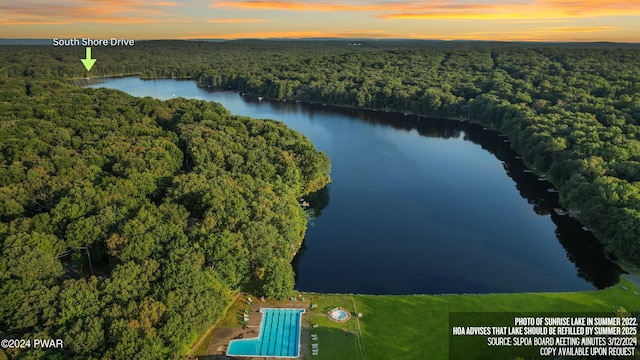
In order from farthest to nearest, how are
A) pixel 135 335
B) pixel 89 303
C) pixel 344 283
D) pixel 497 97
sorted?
pixel 497 97, pixel 344 283, pixel 89 303, pixel 135 335

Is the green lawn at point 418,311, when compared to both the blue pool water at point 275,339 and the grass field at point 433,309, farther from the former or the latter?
the blue pool water at point 275,339

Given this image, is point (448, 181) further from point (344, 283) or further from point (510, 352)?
point (510, 352)

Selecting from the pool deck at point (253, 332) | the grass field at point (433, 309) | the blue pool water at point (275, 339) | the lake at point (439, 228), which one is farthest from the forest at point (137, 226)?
the grass field at point (433, 309)

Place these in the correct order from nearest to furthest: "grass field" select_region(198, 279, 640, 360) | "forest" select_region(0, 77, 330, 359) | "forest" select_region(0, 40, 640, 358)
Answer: "forest" select_region(0, 77, 330, 359)
"forest" select_region(0, 40, 640, 358)
"grass field" select_region(198, 279, 640, 360)

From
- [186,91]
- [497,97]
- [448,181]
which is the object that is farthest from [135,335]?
[186,91]

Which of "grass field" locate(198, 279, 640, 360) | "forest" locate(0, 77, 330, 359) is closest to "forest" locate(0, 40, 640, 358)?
"forest" locate(0, 77, 330, 359)

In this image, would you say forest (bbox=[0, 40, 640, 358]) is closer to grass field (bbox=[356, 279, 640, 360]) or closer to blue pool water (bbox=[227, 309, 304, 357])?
blue pool water (bbox=[227, 309, 304, 357])
